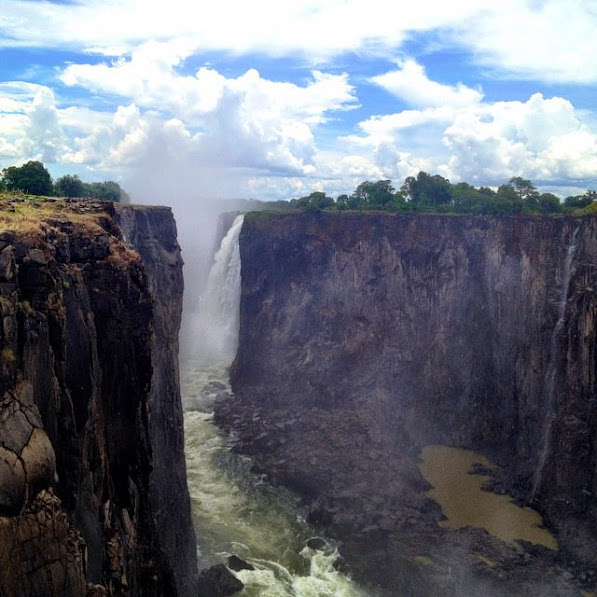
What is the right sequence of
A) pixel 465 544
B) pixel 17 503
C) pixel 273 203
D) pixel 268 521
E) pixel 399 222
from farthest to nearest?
pixel 273 203 → pixel 399 222 → pixel 268 521 → pixel 465 544 → pixel 17 503

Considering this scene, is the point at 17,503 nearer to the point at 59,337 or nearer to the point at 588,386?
the point at 59,337

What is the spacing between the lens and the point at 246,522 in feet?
121

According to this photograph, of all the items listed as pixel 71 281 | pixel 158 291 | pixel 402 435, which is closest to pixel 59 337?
pixel 71 281

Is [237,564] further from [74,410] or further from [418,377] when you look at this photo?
[418,377]

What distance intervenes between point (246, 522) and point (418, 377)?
22565 millimetres

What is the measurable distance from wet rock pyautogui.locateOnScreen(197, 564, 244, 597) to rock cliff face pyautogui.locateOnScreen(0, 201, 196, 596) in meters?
8.28

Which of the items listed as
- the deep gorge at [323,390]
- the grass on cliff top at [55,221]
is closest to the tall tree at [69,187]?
the deep gorge at [323,390]

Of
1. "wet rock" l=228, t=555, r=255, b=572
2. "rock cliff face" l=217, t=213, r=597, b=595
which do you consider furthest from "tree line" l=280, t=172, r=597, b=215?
"wet rock" l=228, t=555, r=255, b=572

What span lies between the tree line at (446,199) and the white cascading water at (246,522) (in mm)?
26262

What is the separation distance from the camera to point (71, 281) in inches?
611

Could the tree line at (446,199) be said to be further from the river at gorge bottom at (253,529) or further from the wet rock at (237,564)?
the wet rock at (237,564)

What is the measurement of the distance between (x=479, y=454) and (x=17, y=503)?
137 ft

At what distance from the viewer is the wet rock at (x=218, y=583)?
29344mm

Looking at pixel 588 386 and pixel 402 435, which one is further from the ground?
pixel 588 386
